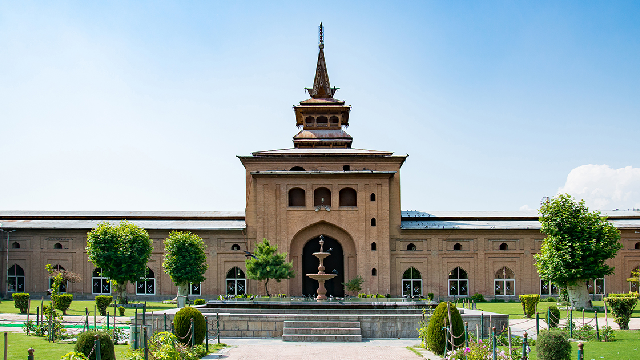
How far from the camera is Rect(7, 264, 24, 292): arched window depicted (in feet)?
137

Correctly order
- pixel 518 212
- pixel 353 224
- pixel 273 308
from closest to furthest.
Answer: pixel 273 308 < pixel 353 224 < pixel 518 212

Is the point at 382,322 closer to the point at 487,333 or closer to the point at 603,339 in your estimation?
the point at 487,333

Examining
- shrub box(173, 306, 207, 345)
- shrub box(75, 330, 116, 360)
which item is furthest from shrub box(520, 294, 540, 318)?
shrub box(75, 330, 116, 360)

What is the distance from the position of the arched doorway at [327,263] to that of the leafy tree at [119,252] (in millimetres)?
10470

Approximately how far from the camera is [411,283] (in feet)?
131

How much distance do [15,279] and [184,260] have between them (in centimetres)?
1483

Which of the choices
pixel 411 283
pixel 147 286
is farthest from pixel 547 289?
pixel 147 286

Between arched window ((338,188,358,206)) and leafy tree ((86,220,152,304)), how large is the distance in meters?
13.1

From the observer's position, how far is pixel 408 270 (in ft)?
132

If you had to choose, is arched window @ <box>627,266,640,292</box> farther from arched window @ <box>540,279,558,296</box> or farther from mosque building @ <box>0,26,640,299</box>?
arched window @ <box>540,279,558,296</box>

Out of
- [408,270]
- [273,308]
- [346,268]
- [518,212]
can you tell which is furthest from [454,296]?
[273,308]

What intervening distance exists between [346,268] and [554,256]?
1315 centimetres

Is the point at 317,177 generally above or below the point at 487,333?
above

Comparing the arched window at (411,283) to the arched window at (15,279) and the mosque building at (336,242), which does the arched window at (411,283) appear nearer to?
the mosque building at (336,242)
